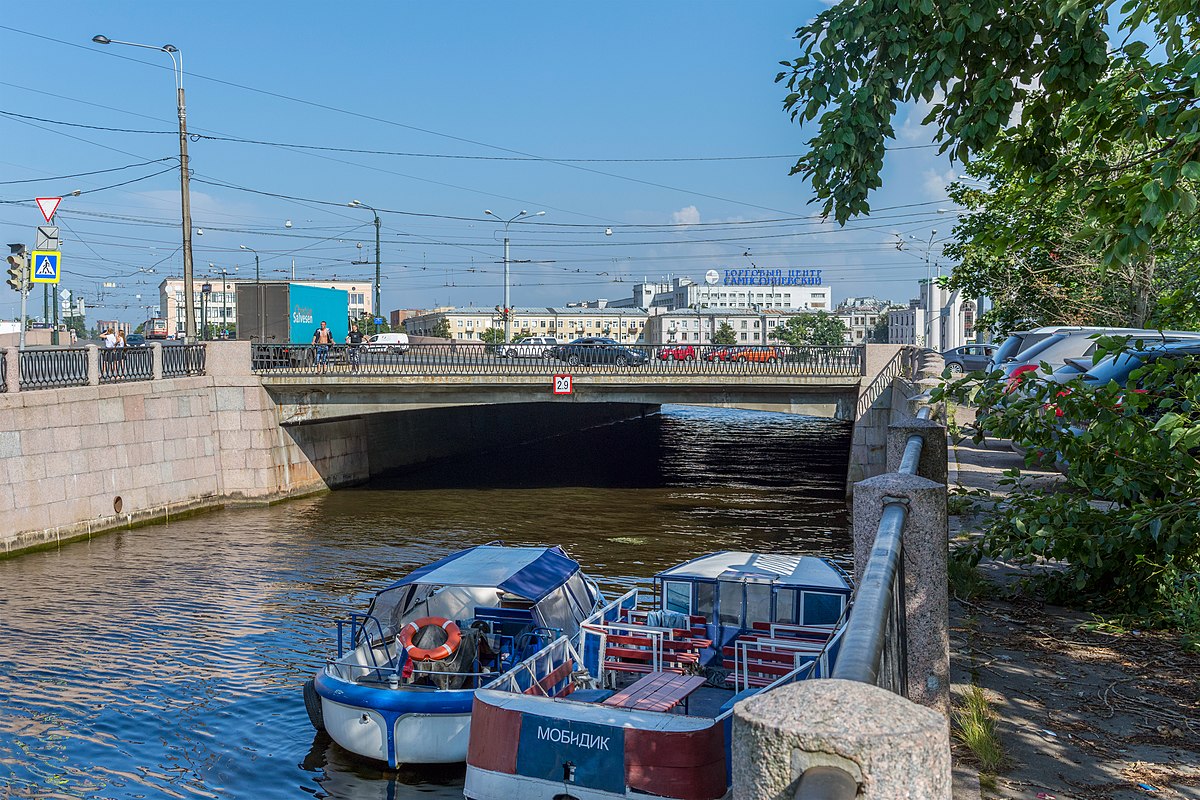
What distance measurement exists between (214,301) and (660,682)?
154 m

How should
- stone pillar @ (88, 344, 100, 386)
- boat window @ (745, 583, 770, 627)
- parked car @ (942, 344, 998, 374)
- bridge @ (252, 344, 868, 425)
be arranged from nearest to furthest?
boat window @ (745, 583, 770, 627) < stone pillar @ (88, 344, 100, 386) < bridge @ (252, 344, 868, 425) < parked car @ (942, 344, 998, 374)

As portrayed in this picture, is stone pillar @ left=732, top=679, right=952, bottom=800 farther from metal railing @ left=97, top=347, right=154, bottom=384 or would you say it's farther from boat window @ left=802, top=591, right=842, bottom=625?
metal railing @ left=97, top=347, right=154, bottom=384

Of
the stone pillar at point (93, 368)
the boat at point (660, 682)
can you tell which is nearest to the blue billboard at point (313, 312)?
the stone pillar at point (93, 368)

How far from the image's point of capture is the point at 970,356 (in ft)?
143

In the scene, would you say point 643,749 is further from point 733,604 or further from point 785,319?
point 785,319

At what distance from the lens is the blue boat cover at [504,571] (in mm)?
14391

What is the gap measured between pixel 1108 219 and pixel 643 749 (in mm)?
5818

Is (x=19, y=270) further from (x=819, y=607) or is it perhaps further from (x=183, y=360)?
(x=819, y=607)

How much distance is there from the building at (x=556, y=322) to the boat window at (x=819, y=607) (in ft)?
473

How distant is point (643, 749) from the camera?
9383 millimetres

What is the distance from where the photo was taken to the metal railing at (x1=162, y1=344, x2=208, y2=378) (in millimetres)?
30641

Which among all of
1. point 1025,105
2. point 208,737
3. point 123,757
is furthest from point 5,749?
point 1025,105

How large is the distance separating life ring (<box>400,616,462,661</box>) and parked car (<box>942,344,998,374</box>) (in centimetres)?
2788

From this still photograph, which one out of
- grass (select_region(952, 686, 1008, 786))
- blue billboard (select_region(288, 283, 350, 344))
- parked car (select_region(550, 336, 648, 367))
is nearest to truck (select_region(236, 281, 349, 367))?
blue billboard (select_region(288, 283, 350, 344))
